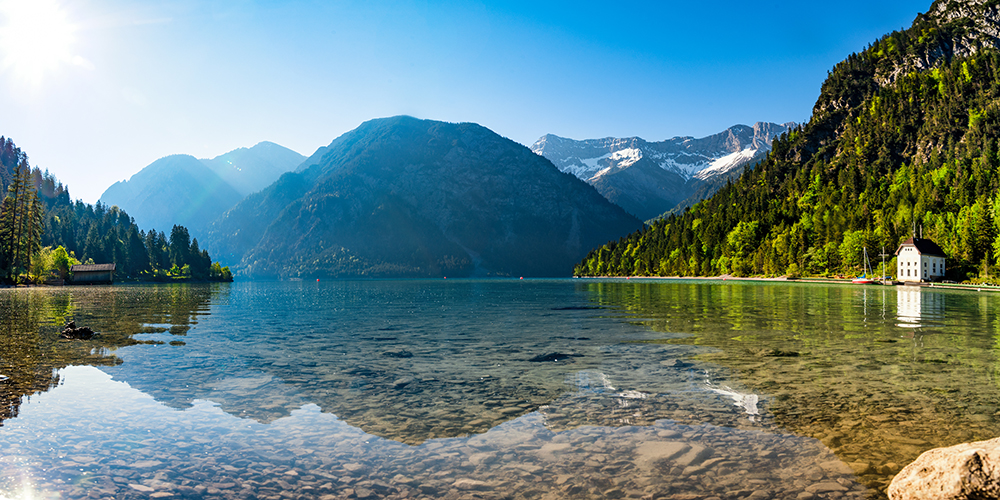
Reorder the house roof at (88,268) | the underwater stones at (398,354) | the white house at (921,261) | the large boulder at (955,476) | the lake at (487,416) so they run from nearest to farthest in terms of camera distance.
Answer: the large boulder at (955,476)
the lake at (487,416)
the underwater stones at (398,354)
the white house at (921,261)
the house roof at (88,268)

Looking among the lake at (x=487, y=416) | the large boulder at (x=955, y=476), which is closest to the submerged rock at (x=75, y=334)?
the lake at (x=487, y=416)

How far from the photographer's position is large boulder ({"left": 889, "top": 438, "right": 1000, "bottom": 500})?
297 inches

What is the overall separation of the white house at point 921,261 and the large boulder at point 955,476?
159m

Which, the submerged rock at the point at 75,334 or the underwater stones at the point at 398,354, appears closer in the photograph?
the underwater stones at the point at 398,354

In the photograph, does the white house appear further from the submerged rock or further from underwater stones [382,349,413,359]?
the submerged rock

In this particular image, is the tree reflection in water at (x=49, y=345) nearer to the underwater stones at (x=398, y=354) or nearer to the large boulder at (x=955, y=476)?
the underwater stones at (x=398, y=354)

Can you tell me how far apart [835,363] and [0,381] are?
29.9 m

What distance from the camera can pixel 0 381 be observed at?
1759 cm

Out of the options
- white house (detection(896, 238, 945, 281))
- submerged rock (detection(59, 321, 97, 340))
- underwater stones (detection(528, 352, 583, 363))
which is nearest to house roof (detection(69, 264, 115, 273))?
submerged rock (detection(59, 321, 97, 340))

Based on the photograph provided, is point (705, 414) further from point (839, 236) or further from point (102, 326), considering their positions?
point (839, 236)

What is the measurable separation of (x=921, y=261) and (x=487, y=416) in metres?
162

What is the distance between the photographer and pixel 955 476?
7730 mm

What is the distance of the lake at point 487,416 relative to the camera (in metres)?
9.48

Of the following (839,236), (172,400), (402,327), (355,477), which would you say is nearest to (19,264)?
(402,327)
